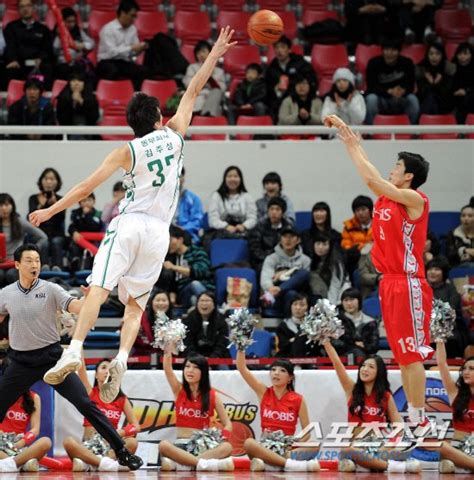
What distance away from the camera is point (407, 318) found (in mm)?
9414

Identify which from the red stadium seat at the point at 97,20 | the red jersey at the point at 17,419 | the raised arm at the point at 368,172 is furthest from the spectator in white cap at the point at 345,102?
the raised arm at the point at 368,172

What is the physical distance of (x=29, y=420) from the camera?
38.4 feet

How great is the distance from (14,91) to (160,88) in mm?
2177

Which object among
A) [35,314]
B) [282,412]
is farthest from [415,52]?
[35,314]

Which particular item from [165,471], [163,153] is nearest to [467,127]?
[165,471]

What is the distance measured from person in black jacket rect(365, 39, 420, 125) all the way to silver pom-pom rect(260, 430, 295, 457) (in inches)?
284

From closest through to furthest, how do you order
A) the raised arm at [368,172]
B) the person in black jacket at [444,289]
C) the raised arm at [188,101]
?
the raised arm at [188,101]
the raised arm at [368,172]
the person in black jacket at [444,289]

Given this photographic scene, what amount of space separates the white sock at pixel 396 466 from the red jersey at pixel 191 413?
1923mm

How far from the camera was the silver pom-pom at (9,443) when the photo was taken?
11.3 meters

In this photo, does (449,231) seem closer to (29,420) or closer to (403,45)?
(403,45)

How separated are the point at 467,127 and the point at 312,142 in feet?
7.35

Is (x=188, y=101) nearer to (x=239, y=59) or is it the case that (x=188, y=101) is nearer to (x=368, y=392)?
(x=368, y=392)

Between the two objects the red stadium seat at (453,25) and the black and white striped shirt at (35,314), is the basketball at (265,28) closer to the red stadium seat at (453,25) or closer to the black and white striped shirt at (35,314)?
the black and white striped shirt at (35,314)

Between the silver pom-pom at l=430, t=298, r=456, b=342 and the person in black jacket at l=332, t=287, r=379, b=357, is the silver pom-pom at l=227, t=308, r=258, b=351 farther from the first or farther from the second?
the silver pom-pom at l=430, t=298, r=456, b=342
